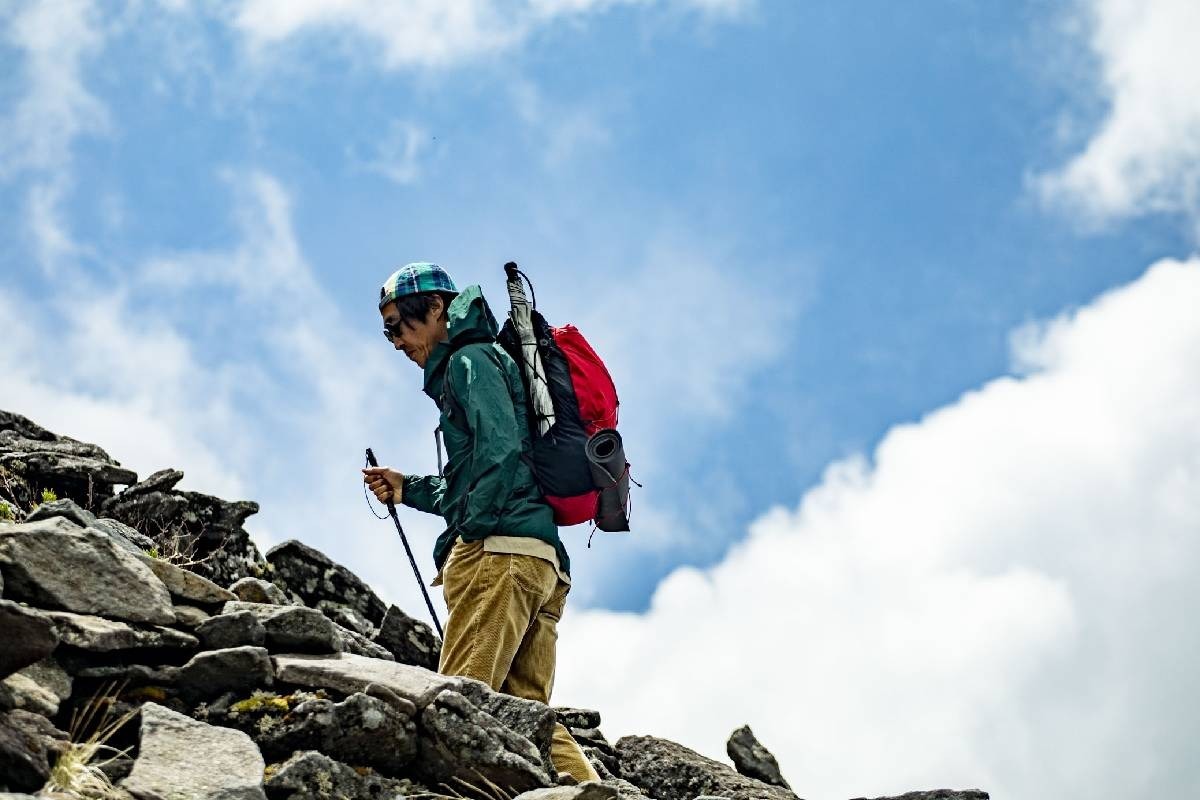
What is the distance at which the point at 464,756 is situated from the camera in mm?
7258

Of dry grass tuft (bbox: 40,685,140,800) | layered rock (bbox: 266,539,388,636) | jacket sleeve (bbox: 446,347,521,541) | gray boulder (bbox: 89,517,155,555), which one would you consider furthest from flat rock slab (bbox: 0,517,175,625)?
layered rock (bbox: 266,539,388,636)

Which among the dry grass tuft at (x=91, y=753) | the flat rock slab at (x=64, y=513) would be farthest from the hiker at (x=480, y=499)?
the dry grass tuft at (x=91, y=753)

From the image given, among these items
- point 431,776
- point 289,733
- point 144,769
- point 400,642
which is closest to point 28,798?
point 144,769

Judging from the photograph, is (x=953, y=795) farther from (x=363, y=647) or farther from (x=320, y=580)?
(x=320, y=580)

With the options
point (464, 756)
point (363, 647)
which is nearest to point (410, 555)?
point (363, 647)

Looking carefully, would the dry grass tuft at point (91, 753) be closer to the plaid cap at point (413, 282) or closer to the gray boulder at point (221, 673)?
the gray boulder at point (221, 673)

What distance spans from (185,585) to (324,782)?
2248mm

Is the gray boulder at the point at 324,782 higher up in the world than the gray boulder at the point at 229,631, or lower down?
lower down

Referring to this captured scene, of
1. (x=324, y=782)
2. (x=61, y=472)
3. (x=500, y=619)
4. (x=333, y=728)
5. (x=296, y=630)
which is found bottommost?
(x=324, y=782)

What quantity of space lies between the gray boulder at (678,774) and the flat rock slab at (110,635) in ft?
15.7

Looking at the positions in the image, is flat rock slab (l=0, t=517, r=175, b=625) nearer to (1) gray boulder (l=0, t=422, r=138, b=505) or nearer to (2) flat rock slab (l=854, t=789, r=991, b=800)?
(2) flat rock slab (l=854, t=789, r=991, b=800)

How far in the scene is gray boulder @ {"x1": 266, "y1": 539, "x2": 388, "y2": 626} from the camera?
14633 mm

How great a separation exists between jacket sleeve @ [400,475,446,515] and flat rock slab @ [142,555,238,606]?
67.3 inches

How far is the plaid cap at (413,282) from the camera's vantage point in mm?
9938
